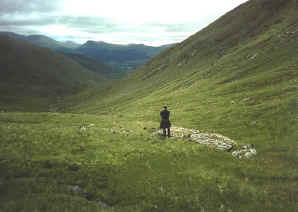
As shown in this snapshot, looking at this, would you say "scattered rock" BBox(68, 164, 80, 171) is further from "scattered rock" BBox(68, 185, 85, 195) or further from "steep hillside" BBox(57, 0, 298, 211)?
"steep hillside" BBox(57, 0, 298, 211)

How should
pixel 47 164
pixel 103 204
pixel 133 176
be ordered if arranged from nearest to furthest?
pixel 103 204, pixel 133 176, pixel 47 164

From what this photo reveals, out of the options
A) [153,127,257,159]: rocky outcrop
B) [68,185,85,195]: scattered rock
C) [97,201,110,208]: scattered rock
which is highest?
[153,127,257,159]: rocky outcrop

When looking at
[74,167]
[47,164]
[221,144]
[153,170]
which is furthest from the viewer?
[221,144]

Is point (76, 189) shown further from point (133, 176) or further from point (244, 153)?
point (244, 153)

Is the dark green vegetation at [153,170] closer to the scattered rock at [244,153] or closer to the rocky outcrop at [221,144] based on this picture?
the scattered rock at [244,153]

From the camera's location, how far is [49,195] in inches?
518

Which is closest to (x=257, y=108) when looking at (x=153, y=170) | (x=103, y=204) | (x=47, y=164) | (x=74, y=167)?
(x=153, y=170)

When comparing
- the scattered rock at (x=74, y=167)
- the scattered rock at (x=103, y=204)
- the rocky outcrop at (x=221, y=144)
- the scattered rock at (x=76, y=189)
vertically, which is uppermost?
the rocky outcrop at (x=221, y=144)

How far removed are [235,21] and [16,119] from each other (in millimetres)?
150396

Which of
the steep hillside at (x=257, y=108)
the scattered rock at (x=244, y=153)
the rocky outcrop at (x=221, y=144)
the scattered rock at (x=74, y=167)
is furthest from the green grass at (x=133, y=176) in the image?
the rocky outcrop at (x=221, y=144)

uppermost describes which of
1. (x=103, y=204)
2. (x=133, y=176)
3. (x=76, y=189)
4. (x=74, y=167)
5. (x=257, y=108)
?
(x=257, y=108)

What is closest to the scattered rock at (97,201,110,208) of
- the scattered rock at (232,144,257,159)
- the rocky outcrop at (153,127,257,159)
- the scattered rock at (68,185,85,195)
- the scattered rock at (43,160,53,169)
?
the scattered rock at (68,185,85,195)

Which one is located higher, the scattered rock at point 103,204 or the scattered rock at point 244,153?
the scattered rock at point 244,153

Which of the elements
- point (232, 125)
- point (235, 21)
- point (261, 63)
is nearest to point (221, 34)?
point (235, 21)
